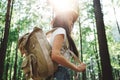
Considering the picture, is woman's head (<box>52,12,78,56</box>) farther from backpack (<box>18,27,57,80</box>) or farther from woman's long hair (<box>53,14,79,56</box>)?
backpack (<box>18,27,57,80</box>)

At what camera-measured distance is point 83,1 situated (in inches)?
1202

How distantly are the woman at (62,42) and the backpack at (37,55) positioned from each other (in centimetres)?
7

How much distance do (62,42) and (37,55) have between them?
269mm

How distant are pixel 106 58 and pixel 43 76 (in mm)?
5310

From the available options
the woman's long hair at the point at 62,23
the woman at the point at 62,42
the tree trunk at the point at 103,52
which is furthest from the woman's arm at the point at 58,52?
the tree trunk at the point at 103,52

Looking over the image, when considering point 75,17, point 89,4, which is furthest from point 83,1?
point 75,17

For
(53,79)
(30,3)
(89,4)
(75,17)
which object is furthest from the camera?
(89,4)

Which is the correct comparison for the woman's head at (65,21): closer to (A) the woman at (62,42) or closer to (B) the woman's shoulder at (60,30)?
(A) the woman at (62,42)

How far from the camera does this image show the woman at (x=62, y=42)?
2131mm

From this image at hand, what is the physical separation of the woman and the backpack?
0.24 ft

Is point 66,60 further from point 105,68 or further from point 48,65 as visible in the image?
point 105,68

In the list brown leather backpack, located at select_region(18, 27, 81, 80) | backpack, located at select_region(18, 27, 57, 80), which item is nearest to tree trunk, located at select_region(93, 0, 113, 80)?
brown leather backpack, located at select_region(18, 27, 81, 80)

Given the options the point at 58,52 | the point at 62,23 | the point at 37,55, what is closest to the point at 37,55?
the point at 37,55

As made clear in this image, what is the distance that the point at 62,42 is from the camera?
2170 millimetres
